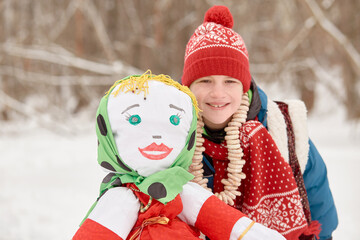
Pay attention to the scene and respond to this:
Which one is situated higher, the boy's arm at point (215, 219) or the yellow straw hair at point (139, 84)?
the yellow straw hair at point (139, 84)

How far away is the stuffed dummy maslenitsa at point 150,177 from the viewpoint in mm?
835

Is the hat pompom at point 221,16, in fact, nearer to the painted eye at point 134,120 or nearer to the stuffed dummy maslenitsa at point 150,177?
the stuffed dummy maslenitsa at point 150,177

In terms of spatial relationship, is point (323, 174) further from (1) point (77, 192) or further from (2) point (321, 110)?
(2) point (321, 110)

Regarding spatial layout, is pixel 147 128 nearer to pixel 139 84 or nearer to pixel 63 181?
pixel 139 84

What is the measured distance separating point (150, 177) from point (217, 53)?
19.5 inches

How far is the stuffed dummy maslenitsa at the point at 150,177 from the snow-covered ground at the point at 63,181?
1.41 metres

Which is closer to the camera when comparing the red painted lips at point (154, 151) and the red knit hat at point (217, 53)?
the red painted lips at point (154, 151)

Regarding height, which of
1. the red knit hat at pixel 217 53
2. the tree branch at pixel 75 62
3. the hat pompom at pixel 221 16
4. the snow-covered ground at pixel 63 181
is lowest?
the snow-covered ground at pixel 63 181

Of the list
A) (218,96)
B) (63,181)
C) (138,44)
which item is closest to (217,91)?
(218,96)

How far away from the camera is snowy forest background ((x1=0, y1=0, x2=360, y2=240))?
256 centimetres

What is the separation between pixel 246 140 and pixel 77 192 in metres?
2.04

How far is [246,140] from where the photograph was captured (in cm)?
109

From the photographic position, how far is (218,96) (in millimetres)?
1052

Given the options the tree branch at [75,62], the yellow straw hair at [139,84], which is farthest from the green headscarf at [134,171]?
the tree branch at [75,62]
